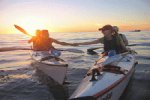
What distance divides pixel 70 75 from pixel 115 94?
6680 mm

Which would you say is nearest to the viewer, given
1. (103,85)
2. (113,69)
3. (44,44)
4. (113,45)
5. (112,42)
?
(103,85)

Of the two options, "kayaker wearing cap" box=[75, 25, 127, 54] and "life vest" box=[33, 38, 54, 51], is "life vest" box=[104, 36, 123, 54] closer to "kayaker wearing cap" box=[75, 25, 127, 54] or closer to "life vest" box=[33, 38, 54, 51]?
"kayaker wearing cap" box=[75, 25, 127, 54]

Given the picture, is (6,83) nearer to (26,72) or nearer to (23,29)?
(26,72)

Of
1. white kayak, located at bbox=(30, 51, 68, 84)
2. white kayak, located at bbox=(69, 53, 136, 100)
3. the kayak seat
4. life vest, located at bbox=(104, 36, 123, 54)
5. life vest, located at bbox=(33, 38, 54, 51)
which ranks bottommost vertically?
white kayak, located at bbox=(30, 51, 68, 84)

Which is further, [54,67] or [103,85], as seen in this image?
[54,67]

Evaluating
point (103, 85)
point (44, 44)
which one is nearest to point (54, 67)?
point (103, 85)

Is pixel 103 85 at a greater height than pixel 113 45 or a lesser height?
lesser

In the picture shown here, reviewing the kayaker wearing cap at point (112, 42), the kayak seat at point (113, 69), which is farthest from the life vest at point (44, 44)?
the kayak seat at point (113, 69)

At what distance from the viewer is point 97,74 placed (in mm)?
8305

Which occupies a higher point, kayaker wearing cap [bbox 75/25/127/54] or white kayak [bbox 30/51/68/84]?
kayaker wearing cap [bbox 75/25/127/54]

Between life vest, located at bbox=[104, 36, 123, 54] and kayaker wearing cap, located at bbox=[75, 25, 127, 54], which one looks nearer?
kayaker wearing cap, located at bbox=[75, 25, 127, 54]

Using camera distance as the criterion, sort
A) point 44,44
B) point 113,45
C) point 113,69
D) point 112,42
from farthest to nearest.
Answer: point 44,44 < point 113,45 < point 112,42 < point 113,69

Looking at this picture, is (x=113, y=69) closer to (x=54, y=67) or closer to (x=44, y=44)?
(x=54, y=67)

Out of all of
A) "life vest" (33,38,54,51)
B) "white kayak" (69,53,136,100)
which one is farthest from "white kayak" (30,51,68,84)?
"life vest" (33,38,54,51)
